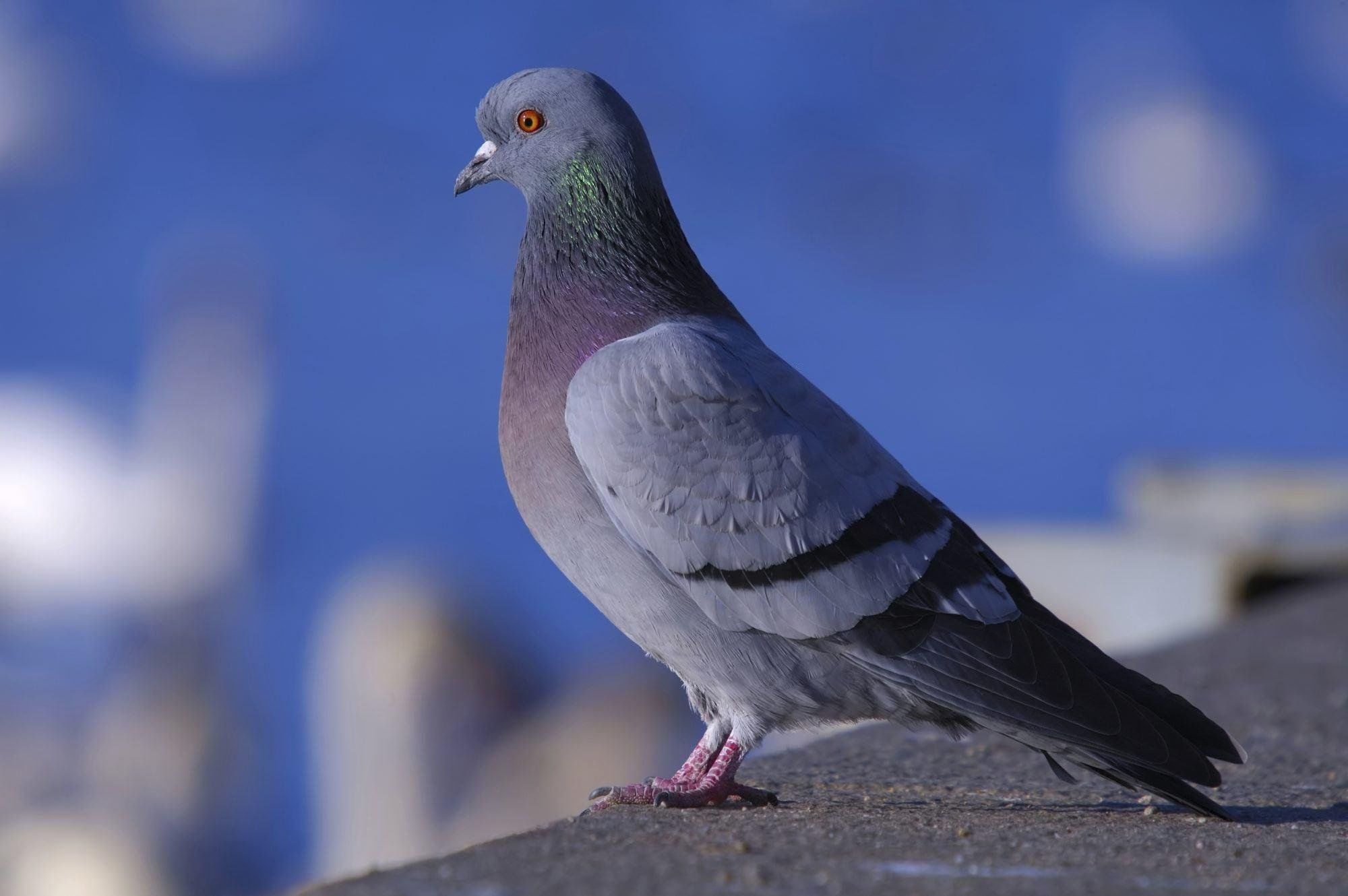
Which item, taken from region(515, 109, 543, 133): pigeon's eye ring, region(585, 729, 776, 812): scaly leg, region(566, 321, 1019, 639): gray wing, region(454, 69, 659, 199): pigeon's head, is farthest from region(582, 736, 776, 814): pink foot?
region(515, 109, 543, 133): pigeon's eye ring

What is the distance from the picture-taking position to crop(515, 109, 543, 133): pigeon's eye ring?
5246 millimetres

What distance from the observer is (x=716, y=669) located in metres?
4.39

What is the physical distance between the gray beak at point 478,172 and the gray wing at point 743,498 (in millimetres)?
1366

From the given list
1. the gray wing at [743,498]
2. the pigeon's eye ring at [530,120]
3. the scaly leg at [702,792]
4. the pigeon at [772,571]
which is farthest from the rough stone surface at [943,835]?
the pigeon's eye ring at [530,120]

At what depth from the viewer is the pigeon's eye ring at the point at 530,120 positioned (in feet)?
17.2

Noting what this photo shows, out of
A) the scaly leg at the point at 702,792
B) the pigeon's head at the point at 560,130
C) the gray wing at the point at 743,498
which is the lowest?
the scaly leg at the point at 702,792

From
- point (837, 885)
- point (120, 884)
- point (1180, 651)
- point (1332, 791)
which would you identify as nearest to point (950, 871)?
point (837, 885)

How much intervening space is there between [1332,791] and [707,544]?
2.62 meters

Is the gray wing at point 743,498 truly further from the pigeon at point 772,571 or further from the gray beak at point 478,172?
the gray beak at point 478,172

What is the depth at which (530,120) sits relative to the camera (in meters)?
5.26

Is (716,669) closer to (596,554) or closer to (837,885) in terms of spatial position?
(596,554)

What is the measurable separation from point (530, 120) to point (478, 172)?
0.41 meters

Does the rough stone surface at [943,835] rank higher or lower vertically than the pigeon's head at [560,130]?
lower

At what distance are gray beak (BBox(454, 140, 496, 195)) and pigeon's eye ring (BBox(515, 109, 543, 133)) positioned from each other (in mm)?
211
